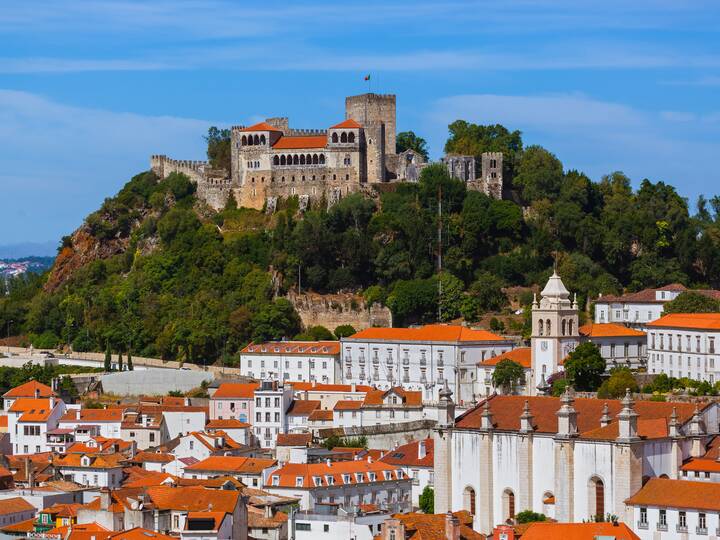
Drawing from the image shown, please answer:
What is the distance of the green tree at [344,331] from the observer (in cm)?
8931

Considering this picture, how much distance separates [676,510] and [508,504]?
6.83 m

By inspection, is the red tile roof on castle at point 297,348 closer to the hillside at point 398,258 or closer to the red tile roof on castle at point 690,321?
the hillside at point 398,258

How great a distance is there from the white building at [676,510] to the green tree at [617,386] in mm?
17164

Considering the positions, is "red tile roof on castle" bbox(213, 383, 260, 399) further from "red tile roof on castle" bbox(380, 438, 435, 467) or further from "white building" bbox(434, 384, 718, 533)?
"white building" bbox(434, 384, 718, 533)

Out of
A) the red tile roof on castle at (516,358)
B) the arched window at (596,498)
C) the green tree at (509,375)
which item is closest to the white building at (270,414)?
the red tile roof on castle at (516,358)

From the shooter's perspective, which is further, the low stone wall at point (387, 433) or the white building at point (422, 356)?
the white building at point (422, 356)

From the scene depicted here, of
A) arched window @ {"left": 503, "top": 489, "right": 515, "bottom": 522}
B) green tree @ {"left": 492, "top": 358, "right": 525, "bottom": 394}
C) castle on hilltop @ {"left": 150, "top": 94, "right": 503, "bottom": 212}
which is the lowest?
arched window @ {"left": 503, "top": 489, "right": 515, "bottom": 522}

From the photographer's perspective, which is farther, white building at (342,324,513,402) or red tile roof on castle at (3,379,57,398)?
red tile roof on castle at (3,379,57,398)

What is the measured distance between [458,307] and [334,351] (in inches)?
315

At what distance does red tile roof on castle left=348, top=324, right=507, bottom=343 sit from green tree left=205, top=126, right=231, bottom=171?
28657 mm

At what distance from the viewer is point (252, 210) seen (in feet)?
333

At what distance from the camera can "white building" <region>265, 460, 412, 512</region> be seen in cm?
5662

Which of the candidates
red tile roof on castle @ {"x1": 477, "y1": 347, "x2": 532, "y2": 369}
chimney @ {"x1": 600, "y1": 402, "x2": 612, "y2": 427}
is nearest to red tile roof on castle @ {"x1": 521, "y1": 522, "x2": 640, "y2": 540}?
chimney @ {"x1": 600, "y1": 402, "x2": 612, "y2": 427}

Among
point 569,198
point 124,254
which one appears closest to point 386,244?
point 569,198
